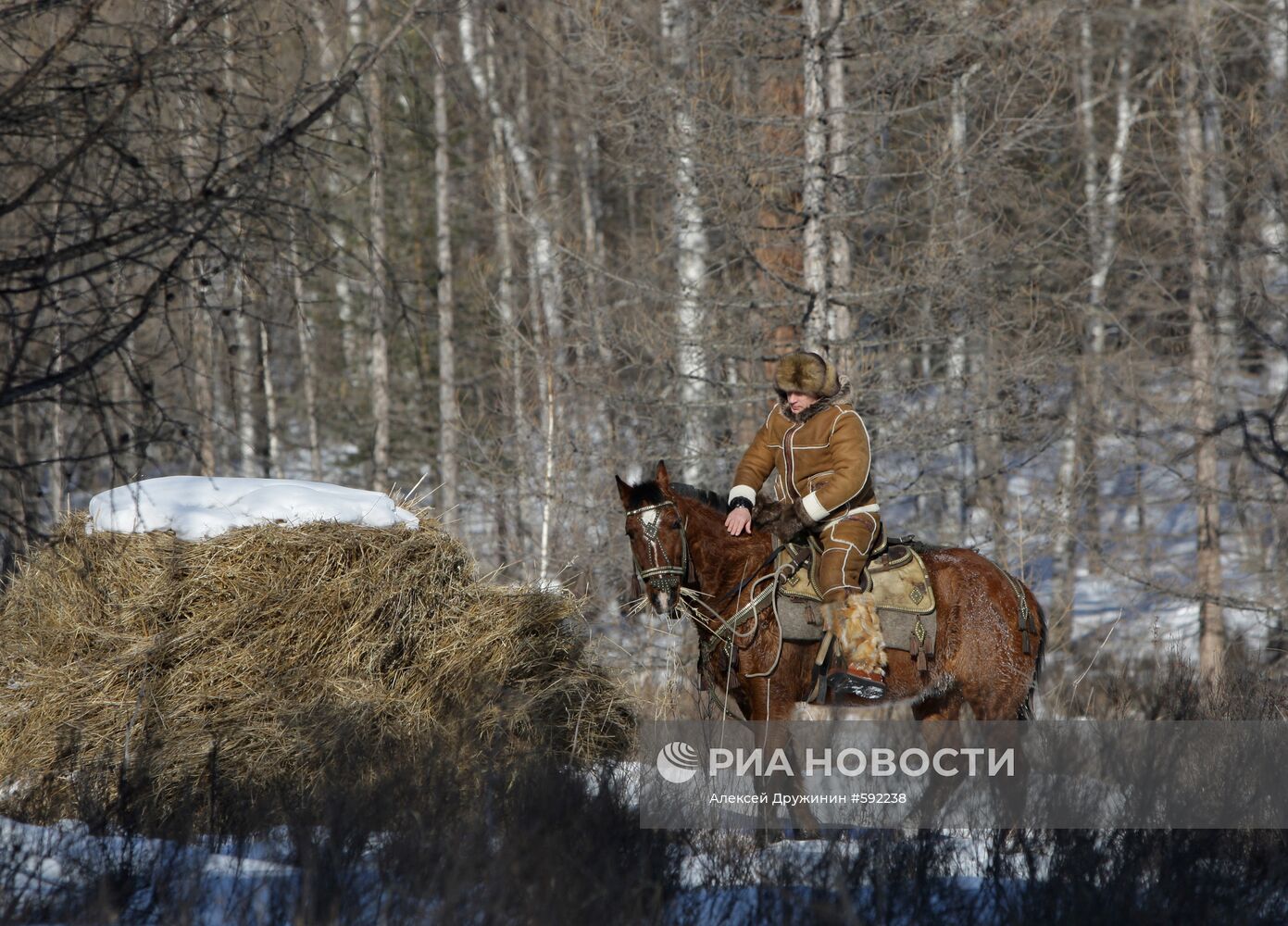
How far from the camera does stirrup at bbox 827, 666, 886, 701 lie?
23.3 feet

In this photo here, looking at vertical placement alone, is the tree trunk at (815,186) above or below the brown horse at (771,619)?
above

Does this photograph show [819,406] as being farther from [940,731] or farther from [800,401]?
[940,731]

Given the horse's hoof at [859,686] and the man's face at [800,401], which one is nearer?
the horse's hoof at [859,686]

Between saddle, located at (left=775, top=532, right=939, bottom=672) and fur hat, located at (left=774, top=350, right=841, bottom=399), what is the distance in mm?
888

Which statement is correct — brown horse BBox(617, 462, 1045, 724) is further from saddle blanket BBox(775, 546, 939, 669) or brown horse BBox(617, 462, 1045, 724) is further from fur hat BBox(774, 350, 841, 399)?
fur hat BBox(774, 350, 841, 399)

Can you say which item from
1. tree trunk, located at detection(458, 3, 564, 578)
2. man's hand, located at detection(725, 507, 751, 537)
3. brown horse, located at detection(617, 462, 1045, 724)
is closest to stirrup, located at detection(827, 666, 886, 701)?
brown horse, located at detection(617, 462, 1045, 724)

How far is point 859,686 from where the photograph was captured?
710 centimetres

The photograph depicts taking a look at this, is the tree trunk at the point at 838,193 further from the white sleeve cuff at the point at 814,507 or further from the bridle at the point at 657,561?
the bridle at the point at 657,561

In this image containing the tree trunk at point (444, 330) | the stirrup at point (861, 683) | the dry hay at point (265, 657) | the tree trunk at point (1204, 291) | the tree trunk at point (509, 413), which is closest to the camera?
the dry hay at point (265, 657)

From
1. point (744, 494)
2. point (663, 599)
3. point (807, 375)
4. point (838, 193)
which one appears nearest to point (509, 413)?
point (838, 193)

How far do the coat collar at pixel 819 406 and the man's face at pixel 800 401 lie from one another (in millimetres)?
22

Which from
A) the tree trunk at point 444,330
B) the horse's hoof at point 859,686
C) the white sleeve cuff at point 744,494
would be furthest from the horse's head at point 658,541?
the tree trunk at point 444,330

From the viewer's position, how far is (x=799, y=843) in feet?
20.1

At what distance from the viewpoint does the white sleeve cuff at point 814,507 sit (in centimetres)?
716
